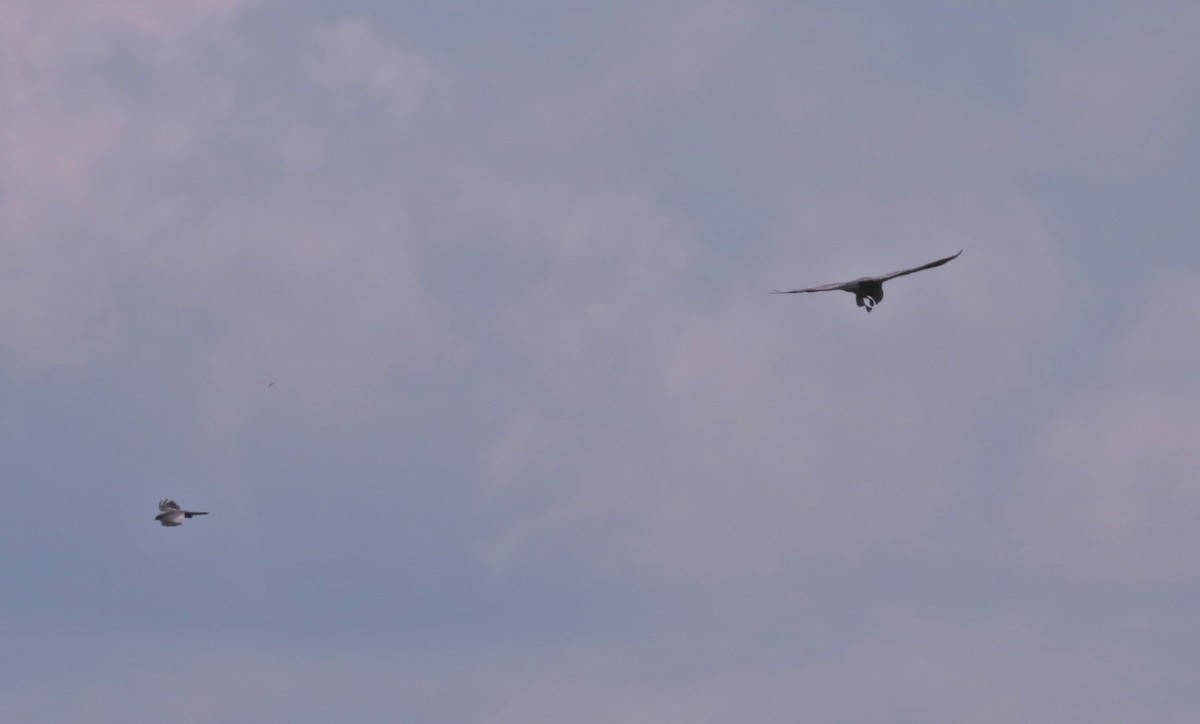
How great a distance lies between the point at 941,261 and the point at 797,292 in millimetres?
11639

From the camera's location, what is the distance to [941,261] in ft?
447

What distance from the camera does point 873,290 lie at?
144 metres

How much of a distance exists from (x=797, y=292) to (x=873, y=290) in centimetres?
681

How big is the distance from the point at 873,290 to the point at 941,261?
861cm

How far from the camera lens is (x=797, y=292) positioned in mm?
141125
